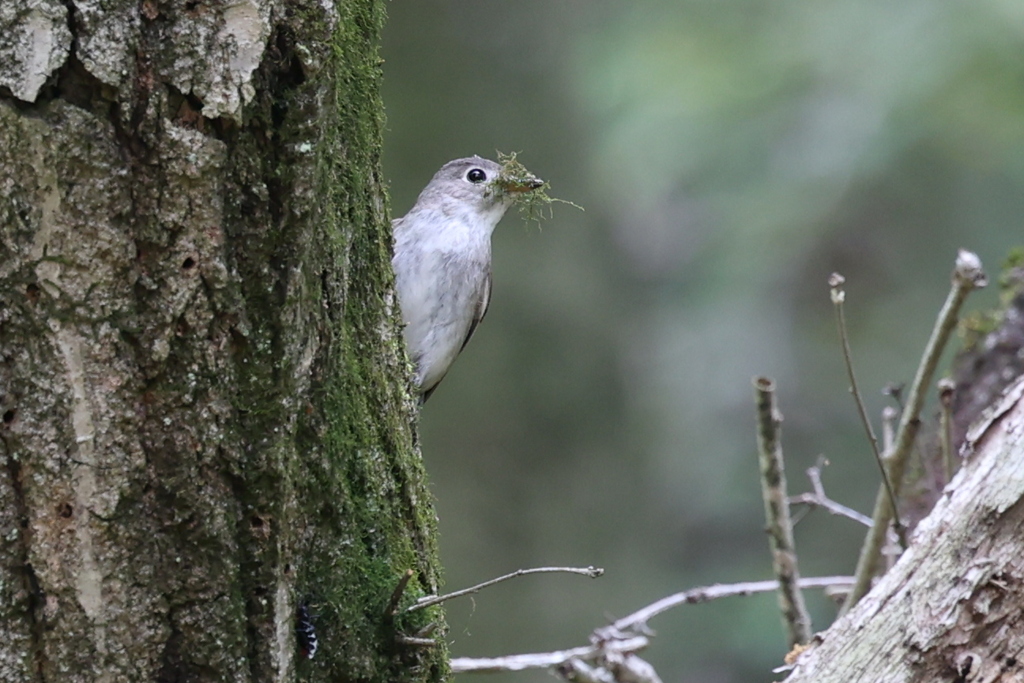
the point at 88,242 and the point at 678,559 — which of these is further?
the point at 678,559

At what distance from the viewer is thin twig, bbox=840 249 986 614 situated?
7.41ft

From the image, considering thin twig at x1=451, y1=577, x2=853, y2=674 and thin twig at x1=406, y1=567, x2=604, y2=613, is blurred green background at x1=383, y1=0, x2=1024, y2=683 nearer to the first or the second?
thin twig at x1=451, y1=577, x2=853, y2=674

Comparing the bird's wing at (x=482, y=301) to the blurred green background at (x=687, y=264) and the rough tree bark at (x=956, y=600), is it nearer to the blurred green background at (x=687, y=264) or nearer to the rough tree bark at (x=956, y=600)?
the blurred green background at (x=687, y=264)

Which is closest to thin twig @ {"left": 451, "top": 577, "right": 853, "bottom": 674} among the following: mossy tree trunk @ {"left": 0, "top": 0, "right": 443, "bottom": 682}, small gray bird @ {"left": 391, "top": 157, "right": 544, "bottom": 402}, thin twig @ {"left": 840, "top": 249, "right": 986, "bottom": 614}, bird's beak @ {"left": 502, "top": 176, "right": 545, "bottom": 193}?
thin twig @ {"left": 840, "top": 249, "right": 986, "bottom": 614}

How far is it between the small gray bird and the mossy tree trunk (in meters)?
2.51

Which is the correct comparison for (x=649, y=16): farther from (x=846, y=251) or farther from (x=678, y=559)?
(x=678, y=559)

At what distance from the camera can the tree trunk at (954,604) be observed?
5.87 ft

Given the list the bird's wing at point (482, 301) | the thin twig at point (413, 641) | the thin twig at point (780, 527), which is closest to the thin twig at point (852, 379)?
the thin twig at point (780, 527)

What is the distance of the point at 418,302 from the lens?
13.1 ft

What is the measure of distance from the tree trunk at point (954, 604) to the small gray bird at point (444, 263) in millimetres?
2272

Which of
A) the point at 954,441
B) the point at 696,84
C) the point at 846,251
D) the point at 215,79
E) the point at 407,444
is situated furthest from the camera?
the point at 846,251

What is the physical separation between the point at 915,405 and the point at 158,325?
177 cm

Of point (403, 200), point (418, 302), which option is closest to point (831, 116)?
point (403, 200)

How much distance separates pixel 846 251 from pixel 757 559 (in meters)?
2.51
